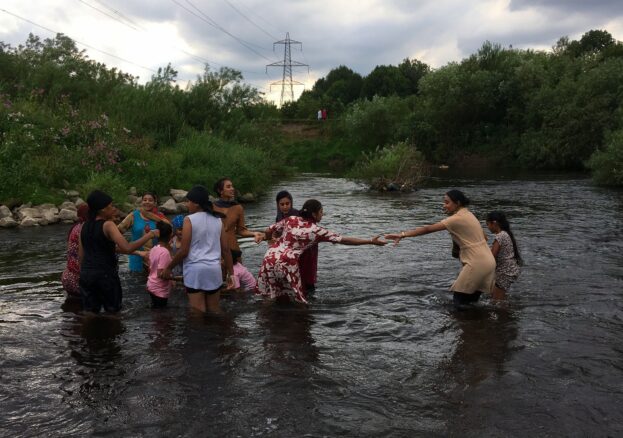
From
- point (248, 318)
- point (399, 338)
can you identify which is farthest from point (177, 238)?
point (399, 338)

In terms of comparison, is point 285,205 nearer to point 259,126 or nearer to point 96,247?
point 96,247

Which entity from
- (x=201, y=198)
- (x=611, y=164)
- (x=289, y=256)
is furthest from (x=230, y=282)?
(x=611, y=164)

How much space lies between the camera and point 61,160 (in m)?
22.5

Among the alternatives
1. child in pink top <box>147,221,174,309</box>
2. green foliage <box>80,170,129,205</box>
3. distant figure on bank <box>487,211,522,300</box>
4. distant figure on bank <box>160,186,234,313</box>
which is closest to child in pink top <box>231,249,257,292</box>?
child in pink top <box>147,221,174,309</box>

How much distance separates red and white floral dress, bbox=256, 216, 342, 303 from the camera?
26.4 ft

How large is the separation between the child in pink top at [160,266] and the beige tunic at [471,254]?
4038mm

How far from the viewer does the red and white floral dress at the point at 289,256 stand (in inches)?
317

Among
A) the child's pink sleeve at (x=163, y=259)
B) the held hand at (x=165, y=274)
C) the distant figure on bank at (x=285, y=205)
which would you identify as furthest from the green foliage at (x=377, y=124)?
the held hand at (x=165, y=274)

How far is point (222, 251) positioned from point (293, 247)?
3.30 ft

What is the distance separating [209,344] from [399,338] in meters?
2.55

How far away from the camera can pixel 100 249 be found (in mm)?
7535

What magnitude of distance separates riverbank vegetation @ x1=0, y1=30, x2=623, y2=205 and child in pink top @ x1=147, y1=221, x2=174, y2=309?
1377cm

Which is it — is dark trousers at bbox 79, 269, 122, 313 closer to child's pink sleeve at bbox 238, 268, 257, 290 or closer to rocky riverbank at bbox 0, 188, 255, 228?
child's pink sleeve at bbox 238, 268, 257, 290

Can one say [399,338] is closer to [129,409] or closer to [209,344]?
[209,344]
